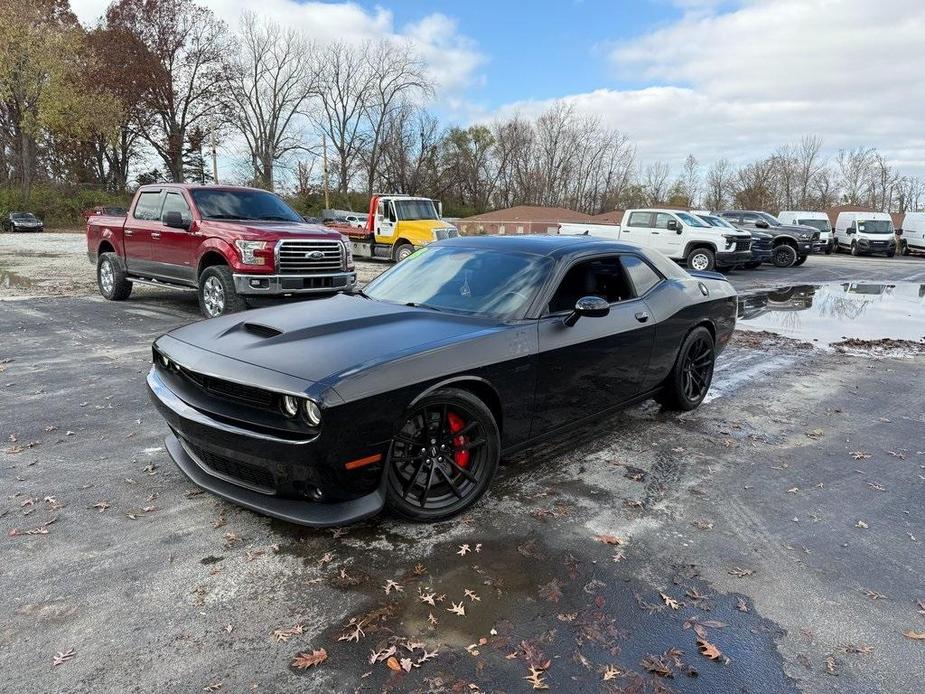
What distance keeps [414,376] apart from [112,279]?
32.7 ft

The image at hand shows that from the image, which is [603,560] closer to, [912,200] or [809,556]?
[809,556]

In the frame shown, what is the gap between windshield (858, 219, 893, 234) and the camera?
98.6 ft

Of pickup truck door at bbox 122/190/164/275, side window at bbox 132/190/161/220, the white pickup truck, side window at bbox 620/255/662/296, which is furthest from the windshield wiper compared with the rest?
the white pickup truck

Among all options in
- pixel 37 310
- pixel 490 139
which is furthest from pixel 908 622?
pixel 490 139

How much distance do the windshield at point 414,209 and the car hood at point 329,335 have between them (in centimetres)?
1658

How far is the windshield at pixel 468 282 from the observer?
3.96 m

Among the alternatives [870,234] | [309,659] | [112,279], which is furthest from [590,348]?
[870,234]

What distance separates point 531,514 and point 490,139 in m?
77.6

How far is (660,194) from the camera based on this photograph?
3253 inches

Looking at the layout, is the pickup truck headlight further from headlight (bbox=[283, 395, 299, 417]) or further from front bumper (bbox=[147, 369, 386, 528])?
headlight (bbox=[283, 395, 299, 417])

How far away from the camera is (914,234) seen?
104 feet

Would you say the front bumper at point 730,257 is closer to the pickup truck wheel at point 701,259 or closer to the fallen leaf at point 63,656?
the pickup truck wheel at point 701,259

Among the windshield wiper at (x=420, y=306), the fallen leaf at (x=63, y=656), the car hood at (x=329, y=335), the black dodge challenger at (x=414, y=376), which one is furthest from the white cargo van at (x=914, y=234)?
the fallen leaf at (x=63, y=656)

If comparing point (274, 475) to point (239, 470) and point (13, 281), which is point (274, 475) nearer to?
point (239, 470)
